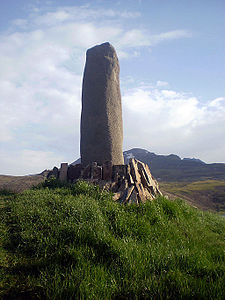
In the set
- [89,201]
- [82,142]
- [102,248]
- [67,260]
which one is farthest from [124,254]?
[82,142]

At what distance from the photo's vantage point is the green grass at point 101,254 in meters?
2.80

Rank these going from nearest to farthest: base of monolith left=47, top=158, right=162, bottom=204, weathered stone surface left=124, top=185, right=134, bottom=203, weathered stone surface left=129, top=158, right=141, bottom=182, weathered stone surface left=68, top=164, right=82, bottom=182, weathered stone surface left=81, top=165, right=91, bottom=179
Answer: weathered stone surface left=124, top=185, right=134, bottom=203 < base of monolith left=47, top=158, right=162, bottom=204 < weathered stone surface left=129, top=158, right=141, bottom=182 < weathered stone surface left=81, top=165, right=91, bottom=179 < weathered stone surface left=68, top=164, right=82, bottom=182

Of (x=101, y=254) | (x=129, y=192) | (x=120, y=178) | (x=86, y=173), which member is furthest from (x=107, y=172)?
(x=101, y=254)

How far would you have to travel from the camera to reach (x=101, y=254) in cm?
366

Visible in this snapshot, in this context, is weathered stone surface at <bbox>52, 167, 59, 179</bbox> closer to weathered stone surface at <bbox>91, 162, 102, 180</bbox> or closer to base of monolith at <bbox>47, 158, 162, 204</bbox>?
base of monolith at <bbox>47, 158, 162, 204</bbox>

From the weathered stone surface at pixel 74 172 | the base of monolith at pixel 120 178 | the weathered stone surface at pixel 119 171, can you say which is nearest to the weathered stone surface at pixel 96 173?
the base of monolith at pixel 120 178

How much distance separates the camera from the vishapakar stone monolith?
9656 mm

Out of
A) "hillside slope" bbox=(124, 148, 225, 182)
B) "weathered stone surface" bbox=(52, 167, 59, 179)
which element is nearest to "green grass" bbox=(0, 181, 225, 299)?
"weathered stone surface" bbox=(52, 167, 59, 179)

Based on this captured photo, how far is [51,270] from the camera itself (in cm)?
318

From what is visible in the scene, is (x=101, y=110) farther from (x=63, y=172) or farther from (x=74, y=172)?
(x=63, y=172)

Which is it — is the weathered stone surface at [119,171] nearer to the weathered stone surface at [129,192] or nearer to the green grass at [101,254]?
the weathered stone surface at [129,192]

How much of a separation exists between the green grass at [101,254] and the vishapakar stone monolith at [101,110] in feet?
13.4

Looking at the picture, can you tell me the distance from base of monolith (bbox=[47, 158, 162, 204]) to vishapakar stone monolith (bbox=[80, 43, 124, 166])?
127 cm

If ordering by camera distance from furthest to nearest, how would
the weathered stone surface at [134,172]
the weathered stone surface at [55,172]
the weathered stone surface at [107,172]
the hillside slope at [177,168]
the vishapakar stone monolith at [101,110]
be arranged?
the hillside slope at [177,168], the vishapakar stone monolith at [101,110], the weathered stone surface at [55,172], the weathered stone surface at [107,172], the weathered stone surface at [134,172]
